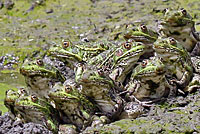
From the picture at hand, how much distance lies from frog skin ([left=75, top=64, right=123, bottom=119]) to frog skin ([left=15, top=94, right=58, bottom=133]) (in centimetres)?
55

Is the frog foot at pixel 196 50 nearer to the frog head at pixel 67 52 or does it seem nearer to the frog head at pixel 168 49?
the frog head at pixel 168 49

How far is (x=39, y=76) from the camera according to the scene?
5.52 metres

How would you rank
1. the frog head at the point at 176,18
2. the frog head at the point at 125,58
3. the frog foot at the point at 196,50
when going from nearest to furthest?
the frog head at the point at 125,58 < the frog head at the point at 176,18 < the frog foot at the point at 196,50

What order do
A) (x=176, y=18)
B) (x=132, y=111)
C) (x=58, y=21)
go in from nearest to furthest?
(x=132, y=111) < (x=176, y=18) < (x=58, y=21)

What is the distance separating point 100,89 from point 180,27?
2079mm

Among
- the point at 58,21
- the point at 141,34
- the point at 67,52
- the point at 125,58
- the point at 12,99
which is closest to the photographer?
the point at 12,99

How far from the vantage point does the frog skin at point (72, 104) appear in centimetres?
505

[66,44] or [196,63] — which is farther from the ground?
[66,44]

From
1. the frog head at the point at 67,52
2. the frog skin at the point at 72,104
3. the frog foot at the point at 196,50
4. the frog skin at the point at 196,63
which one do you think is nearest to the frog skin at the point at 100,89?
the frog skin at the point at 72,104

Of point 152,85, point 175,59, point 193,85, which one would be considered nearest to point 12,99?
point 152,85

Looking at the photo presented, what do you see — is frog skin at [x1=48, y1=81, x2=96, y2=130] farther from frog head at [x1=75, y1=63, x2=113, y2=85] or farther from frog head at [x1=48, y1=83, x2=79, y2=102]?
frog head at [x1=75, y1=63, x2=113, y2=85]

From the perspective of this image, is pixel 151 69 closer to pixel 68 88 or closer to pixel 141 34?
pixel 141 34

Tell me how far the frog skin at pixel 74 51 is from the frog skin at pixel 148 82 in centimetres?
96

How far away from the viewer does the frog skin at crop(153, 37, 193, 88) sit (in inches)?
215
